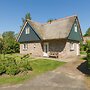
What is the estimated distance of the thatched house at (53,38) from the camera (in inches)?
1035

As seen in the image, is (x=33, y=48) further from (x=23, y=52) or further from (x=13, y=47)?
(x=13, y=47)

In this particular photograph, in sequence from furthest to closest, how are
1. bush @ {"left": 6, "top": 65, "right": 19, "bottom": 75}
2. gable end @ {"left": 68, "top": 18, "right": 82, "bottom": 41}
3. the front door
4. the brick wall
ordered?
1. the brick wall
2. the front door
3. gable end @ {"left": 68, "top": 18, "right": 82, "bottom": 41}
4. bush @ {"left": 6, "top": 65, "right": 19, "bottom": 75}

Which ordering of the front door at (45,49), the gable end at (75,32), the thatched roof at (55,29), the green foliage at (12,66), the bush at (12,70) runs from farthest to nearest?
the front door at (45,49)
the gable end at (75,32)
the thatched roof at (55,29)
the green foliage at (12,66)
the bush at (12,70)

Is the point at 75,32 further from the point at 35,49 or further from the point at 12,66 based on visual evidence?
the point at 12,66

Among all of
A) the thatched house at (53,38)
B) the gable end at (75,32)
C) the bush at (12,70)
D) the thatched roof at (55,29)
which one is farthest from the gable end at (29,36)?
the bush at (12,70)

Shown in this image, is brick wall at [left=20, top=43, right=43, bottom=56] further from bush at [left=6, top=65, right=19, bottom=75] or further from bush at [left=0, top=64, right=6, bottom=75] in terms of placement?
bush at [left=0, top=64, right=6, bottom=75]

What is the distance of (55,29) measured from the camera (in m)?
28.5

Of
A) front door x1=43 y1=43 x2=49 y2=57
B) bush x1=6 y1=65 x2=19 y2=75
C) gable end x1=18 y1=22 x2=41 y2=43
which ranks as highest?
gable end x1=18 y1=22 x2=41 y2=43

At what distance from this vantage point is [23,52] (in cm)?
3253

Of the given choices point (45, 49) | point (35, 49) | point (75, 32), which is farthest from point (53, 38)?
point (35, 49)

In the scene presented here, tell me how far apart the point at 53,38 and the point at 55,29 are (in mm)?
2847

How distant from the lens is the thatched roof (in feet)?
86.1

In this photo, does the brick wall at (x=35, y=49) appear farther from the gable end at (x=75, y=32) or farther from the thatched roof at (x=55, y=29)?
the gable end at (x=75, y=32)

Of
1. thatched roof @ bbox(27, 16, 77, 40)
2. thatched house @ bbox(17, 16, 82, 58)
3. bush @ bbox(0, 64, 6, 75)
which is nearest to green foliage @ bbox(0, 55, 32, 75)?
bush @ bbox(0, 64, 6, 75)
